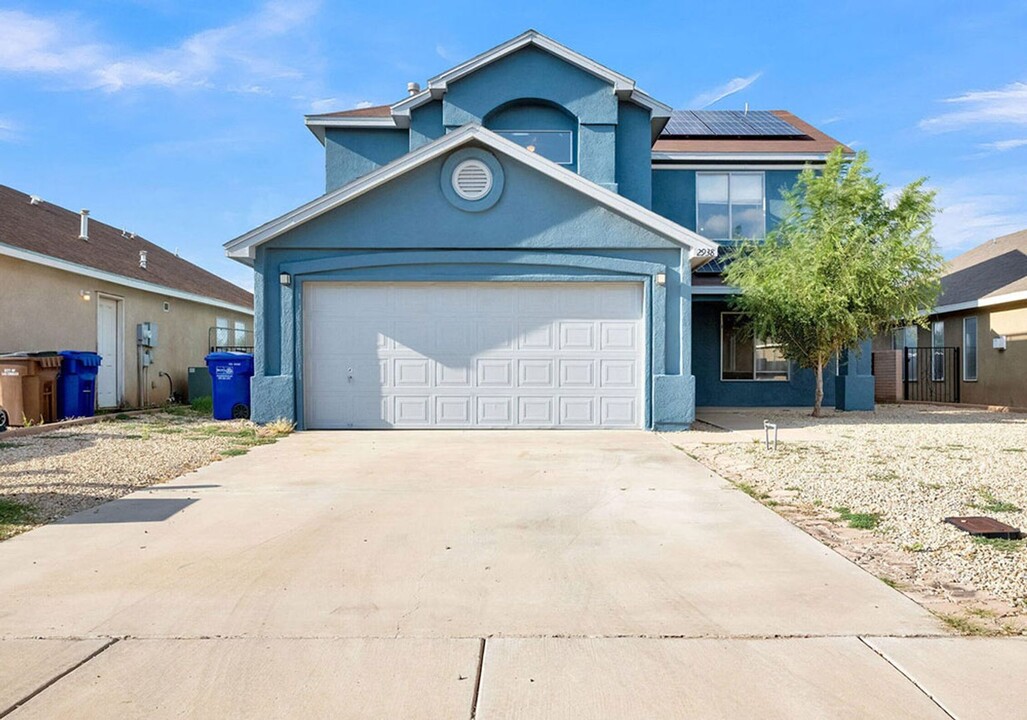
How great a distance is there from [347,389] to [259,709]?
997cm

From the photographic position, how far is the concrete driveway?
3252 mm

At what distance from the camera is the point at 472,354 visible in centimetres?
1287

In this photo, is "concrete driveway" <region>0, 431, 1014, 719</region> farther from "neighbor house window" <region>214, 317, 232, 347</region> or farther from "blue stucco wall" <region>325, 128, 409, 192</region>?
"neighbor house window" <region>214, 317, 232, 347</region>

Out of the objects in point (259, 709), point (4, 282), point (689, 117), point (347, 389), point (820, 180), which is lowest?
point (259, 709)

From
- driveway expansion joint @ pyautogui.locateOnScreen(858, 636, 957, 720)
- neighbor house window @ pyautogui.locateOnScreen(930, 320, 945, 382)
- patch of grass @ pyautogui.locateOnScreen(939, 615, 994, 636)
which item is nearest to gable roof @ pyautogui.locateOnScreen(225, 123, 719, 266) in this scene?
patch of grass @ pyautogui.locateOnScreen(939, 615, 994, 636)

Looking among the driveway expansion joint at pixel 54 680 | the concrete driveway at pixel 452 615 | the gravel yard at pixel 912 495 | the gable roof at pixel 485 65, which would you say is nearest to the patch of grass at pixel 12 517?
the concrete driveway at pixel 452 615

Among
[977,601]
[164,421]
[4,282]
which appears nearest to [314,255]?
[164,421]

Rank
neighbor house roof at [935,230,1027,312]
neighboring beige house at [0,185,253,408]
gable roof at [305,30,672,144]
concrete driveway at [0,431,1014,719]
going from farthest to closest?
neighbor house roof at [935,230,1027,312] < gable roof at [305,30,672,144] < neighboring beige house at [0,185,253,408] < concrete driveway at [0,431,1014,719]

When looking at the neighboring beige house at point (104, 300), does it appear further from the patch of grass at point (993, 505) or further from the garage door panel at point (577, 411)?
the patch of grass at point (993, 505)

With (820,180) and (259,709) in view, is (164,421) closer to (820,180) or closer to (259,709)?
(259,709)

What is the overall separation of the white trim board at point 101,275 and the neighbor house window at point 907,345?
833 inches

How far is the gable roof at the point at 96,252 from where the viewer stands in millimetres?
14473

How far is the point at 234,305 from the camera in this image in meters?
23.8

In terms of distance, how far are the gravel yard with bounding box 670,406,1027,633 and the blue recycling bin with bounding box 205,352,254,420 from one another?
8514mm
